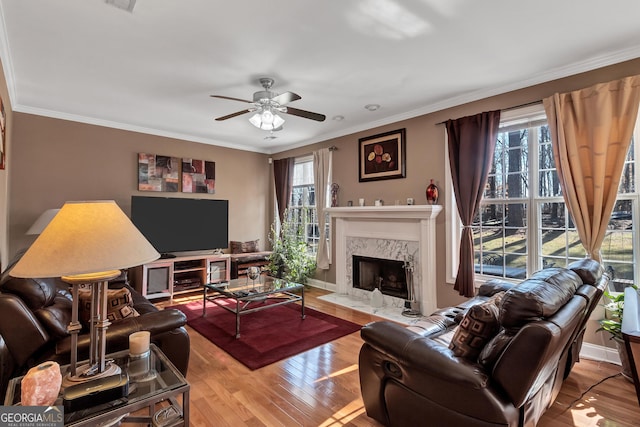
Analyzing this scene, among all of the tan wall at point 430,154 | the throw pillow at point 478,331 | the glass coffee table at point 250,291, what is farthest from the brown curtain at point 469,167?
the throw pillow at point 478,331

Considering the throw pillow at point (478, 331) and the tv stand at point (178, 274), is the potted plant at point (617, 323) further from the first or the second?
the tv stand at point (178, 274)

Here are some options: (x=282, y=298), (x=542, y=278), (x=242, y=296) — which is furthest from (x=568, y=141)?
(x=282, y=298)

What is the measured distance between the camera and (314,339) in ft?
11.2

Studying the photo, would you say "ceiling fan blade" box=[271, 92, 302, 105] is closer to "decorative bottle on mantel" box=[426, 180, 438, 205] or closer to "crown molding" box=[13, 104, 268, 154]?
"decorative bottle on mantel" box=[426, 180, 438, 205]

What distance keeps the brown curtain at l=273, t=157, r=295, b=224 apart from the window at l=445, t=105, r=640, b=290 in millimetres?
3448

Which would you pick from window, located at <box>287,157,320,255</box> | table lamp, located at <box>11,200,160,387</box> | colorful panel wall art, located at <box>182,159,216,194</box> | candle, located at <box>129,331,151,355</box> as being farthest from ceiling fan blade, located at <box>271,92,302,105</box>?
colorful panel wall art, located at <box>182,159,216,194</box>

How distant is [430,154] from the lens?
416cm

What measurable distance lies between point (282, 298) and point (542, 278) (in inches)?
140

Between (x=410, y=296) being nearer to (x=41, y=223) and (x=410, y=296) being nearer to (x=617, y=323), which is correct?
(x=617, y=323)

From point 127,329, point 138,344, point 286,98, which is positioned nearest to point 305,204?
point 286,98

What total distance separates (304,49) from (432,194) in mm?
2356

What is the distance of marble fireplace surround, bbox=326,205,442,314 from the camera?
410cm

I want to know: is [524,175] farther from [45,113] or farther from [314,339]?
[45,113]

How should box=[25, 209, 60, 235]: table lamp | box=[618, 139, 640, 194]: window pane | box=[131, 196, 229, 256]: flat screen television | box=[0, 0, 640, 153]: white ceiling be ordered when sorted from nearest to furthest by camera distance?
box=[0, 0, 640, 153]: white ceiling
box=[618, 139, 640, 194]: window pane
box=[25, 209, 60, 235]: table lamp
box=[131, 196, 229, 256]: flat screen television
